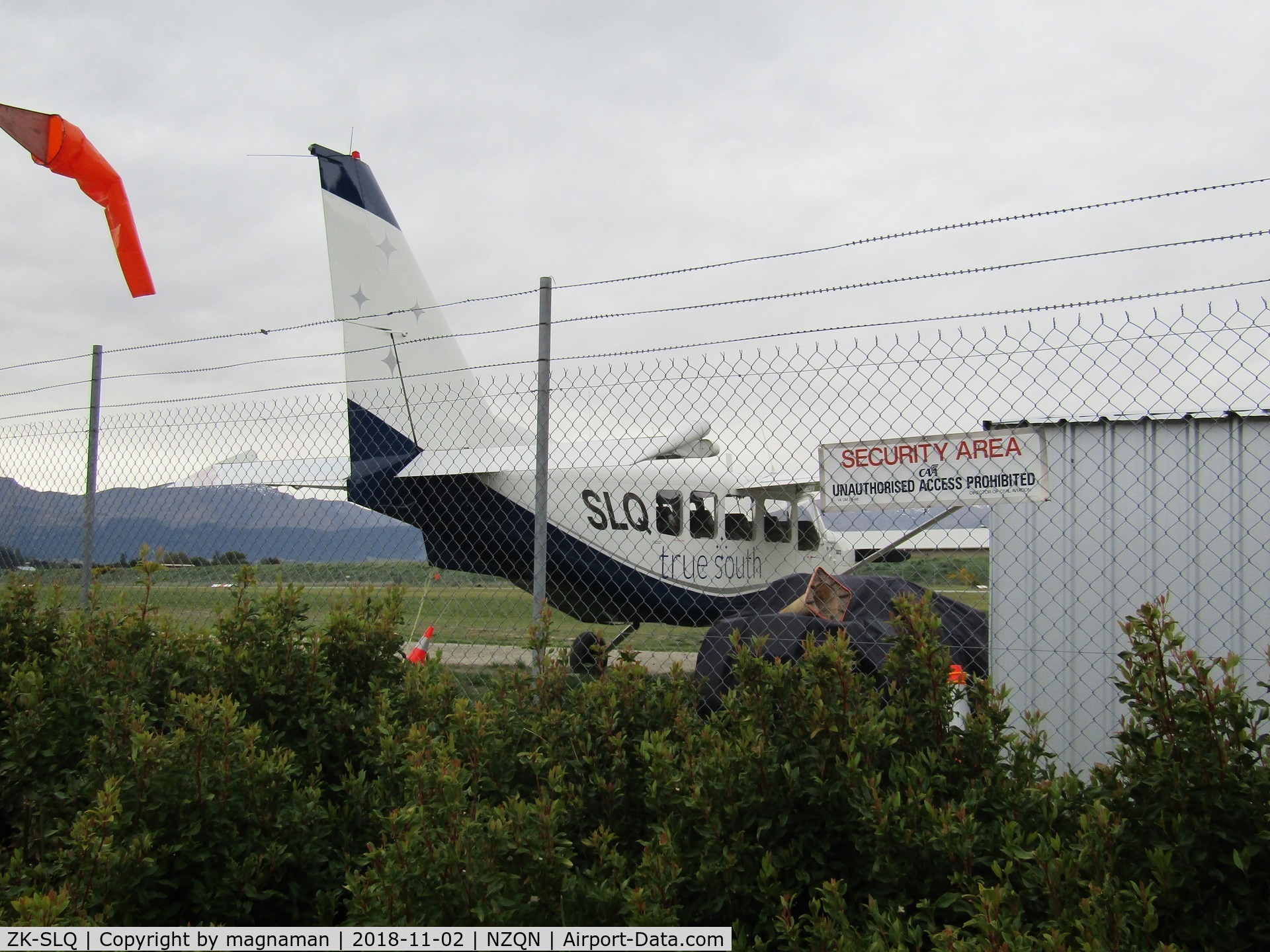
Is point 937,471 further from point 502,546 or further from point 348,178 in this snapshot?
point 348,178

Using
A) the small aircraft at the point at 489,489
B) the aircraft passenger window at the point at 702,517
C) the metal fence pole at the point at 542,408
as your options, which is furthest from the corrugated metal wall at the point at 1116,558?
the aircraft passenger window at the point at 702,517

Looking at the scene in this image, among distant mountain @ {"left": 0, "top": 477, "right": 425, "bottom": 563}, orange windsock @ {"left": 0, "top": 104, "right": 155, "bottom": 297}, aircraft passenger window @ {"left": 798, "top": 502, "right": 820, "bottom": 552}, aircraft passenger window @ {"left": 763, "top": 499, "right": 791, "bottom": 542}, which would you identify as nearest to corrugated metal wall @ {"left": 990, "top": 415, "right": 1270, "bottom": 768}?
distant mountain @ {"left": 0, "top": 477, "right": 425, "bottom": 563}

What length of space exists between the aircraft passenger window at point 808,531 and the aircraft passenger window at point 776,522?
282 mm

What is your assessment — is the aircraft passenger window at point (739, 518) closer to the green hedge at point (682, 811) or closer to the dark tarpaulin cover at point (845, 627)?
the dark tarpaulin cover at point (845, 627)

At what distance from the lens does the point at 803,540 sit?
1329 cm

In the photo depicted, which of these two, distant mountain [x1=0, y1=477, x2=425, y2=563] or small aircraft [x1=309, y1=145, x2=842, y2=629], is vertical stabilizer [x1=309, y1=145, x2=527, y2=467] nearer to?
small aircraft [x1=309, y1=145, x2=842, y2=629]

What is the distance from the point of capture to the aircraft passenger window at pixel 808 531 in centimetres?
1316

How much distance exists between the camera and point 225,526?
A: 6.97m

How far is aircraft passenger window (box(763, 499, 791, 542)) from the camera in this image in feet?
41.8

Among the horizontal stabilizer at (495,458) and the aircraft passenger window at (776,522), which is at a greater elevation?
the horizontal stabilizer at (495,458)

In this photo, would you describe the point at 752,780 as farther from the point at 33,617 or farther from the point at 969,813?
the point at 33,617

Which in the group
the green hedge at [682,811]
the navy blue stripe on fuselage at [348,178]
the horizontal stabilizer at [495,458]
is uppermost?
the navy blue stripe on fuselage at [348,178]

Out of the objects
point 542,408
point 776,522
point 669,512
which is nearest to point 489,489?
point 669,512

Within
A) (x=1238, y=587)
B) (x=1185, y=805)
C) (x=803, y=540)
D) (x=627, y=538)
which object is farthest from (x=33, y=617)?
(x=803, y=540)
